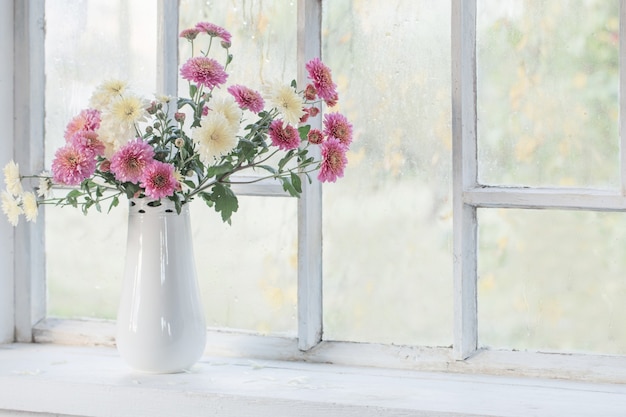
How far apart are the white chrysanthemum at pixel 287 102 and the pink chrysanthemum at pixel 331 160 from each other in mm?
70

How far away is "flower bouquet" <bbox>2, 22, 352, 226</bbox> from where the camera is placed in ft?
5.11

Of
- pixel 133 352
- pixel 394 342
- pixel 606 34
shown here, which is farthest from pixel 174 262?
pixel 606 34

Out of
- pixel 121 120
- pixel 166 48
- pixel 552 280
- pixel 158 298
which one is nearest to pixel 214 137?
pixel 121 120

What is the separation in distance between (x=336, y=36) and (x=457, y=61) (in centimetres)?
25

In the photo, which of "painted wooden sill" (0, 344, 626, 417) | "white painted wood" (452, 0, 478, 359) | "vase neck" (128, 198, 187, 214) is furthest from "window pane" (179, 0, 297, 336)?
"white painted wood" (452, 0, 478, 359)

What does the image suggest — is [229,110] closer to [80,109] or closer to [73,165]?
[73,165]

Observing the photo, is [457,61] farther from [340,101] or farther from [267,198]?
[267,198]

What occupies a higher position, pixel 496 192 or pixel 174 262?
pixel 496 192

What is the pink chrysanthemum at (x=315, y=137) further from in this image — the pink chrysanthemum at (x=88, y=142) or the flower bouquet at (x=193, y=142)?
the pink chrysanthemum at (x=88, y=142)

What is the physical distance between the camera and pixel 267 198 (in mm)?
1859

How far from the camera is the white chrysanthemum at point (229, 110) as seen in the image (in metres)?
1.58

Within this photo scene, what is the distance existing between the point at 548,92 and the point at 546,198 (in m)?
0.19

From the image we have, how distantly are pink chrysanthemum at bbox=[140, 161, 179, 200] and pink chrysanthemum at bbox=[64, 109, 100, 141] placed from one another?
14cm

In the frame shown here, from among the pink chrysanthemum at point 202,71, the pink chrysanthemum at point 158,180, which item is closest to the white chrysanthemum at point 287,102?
the pink chrysanthemum at point 202,71
